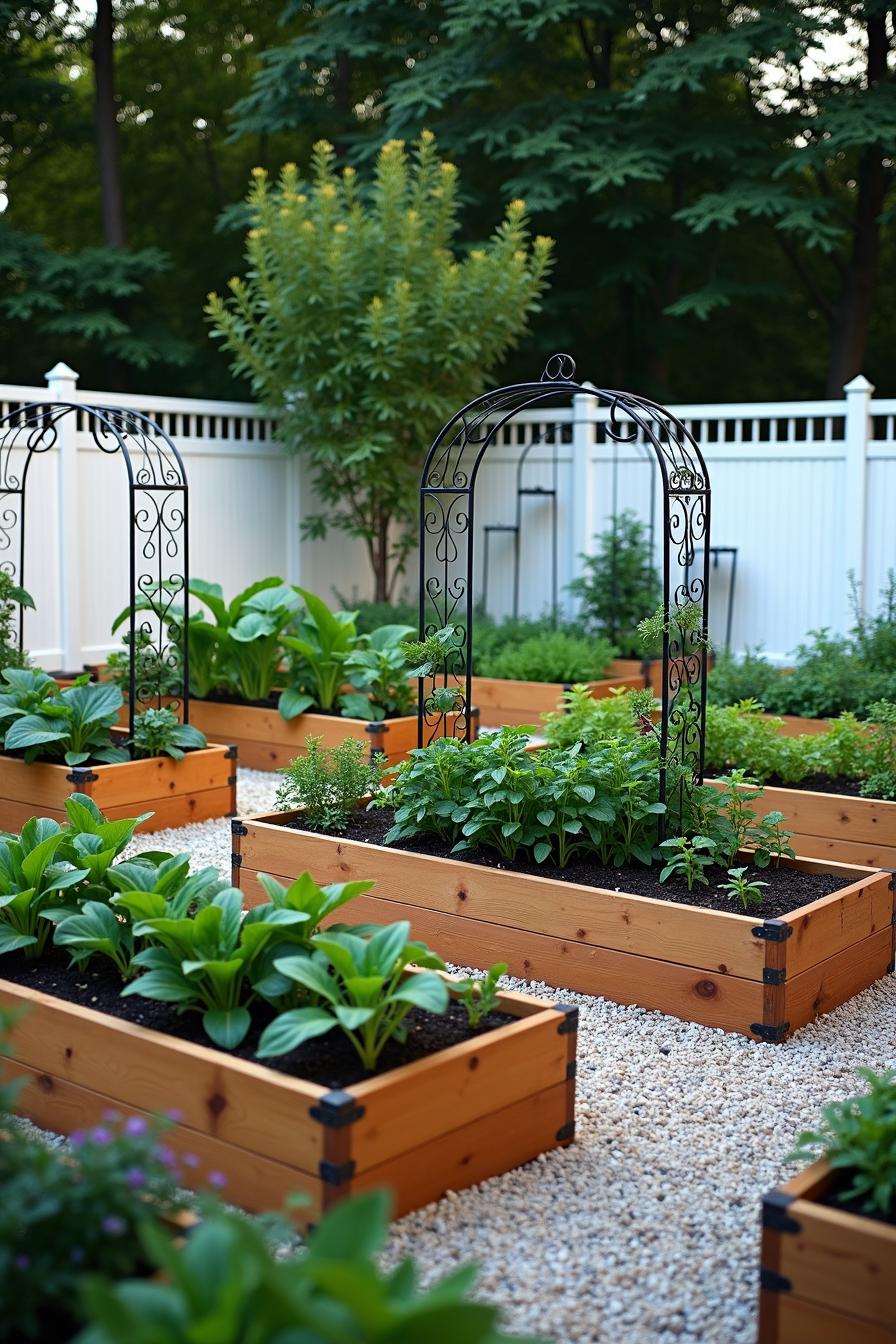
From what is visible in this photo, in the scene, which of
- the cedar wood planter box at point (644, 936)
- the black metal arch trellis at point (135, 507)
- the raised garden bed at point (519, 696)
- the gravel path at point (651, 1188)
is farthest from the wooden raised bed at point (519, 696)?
the gravel path at point (651, 1188)

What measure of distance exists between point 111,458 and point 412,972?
6.29 meters

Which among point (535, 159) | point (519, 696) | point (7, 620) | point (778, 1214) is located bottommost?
point (778, 1214)

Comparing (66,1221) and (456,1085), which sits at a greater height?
(66,1221)

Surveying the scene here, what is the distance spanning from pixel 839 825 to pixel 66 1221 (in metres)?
3.84

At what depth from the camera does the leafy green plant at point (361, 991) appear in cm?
279

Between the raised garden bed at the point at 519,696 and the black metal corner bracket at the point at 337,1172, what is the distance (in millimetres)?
5132

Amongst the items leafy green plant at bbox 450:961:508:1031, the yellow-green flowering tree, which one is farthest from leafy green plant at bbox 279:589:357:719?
leafy green plant at bbox 450:961:508:1031

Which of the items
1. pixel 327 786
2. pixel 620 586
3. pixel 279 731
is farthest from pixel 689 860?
pixel 620 586

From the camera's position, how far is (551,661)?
7953 mm

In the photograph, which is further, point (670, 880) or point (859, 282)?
point (859, 282)

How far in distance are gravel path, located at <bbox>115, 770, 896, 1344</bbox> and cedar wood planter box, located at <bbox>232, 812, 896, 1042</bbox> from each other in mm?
74

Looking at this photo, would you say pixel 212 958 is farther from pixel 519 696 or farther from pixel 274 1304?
pixel 519 696

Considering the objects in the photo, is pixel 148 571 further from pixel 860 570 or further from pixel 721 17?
pixel 721 17

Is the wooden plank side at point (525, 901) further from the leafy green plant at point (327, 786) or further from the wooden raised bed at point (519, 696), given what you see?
the wooden raised bed at point (519, 696)
